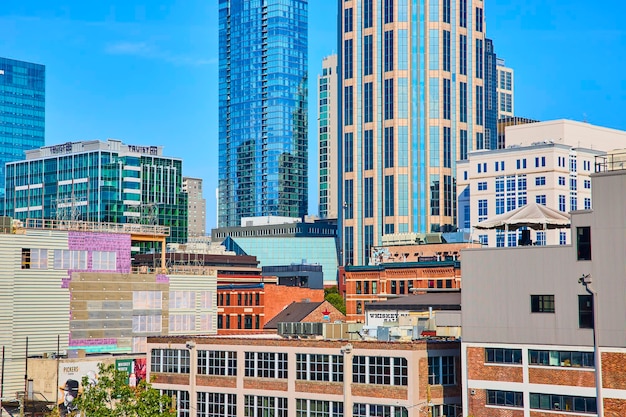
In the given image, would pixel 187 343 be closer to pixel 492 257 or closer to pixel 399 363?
pixel 399 363

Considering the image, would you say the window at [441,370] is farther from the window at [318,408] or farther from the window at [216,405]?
the window at [216,405]

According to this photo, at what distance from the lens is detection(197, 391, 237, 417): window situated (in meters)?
88.9

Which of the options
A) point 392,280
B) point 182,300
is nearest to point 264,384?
point 182,300

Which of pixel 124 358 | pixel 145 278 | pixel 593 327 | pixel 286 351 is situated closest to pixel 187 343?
pixel 286 351

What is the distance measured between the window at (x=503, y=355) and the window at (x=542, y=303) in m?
3.22

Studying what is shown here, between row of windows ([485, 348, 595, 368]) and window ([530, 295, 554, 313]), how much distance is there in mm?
2832

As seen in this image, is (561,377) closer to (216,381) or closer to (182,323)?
(216,381)

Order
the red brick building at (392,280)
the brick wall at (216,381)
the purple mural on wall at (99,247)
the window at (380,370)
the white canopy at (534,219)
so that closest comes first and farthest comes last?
the window at (380,370) < the white canopy at (534,219) < the brick wall at (216,381) < the purple mural on wall at (99,247) < the red brick building at (392,280)

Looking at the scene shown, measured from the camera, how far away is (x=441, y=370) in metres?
78.6

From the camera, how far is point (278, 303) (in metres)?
163

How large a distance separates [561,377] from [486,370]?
603 centimetres

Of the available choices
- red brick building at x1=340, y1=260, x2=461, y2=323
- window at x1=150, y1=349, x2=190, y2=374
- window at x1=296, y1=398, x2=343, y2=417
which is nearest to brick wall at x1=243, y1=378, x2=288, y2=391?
window at x1=296, y1=398, x2=343, y2=417

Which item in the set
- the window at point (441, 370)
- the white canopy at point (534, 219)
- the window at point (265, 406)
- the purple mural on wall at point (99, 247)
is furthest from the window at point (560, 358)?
the purple mural on wall at point (99, 247)

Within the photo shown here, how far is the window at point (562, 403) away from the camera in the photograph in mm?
68375
